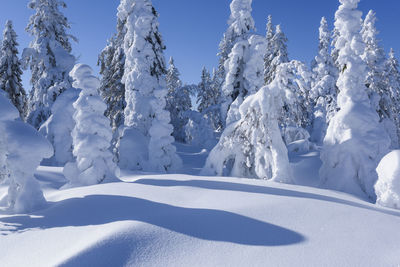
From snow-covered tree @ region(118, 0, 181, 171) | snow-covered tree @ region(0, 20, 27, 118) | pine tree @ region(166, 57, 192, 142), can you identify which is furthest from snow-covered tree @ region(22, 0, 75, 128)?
pine tree @ region(166, 57, 192, 142)

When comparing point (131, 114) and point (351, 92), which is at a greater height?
point (351, 92)

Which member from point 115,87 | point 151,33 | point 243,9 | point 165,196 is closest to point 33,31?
point 115,87

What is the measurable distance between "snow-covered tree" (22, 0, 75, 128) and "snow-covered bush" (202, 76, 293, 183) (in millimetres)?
12667

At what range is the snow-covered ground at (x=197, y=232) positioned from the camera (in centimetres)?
344

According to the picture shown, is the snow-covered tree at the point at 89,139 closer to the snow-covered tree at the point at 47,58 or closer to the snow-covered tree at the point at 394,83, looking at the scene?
the snow-covered tree at the point at 47,58

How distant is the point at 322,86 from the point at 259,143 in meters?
22.5

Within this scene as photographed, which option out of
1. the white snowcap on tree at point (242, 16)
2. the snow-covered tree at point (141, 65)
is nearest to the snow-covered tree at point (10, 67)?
the snow-covered tree at point (141, 65)

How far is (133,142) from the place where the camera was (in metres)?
15.9

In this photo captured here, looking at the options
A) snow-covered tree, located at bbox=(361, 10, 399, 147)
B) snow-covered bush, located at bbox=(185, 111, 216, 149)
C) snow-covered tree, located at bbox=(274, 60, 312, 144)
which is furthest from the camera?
snow-covered bush, located at bbox=(185, 111, 216, 149)

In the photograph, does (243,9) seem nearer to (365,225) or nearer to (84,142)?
(84,142)

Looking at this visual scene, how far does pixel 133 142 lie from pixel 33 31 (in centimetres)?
1080

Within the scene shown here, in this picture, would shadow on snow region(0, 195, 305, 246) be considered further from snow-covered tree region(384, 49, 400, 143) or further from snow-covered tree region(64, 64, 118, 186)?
snow-covered tree region(384, 49, 400, 143)

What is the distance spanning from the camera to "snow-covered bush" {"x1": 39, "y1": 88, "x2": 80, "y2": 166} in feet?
50.5

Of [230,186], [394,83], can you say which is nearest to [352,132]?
[230,186]
